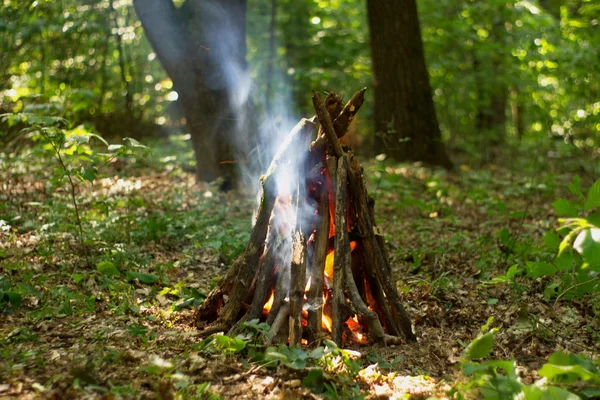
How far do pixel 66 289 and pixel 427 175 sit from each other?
6.41 m

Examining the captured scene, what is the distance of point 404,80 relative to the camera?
31.9ft

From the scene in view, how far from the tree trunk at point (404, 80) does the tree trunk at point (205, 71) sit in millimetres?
2946

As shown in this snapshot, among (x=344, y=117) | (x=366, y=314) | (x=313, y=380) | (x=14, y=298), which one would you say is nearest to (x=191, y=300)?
(x=14, y=298)

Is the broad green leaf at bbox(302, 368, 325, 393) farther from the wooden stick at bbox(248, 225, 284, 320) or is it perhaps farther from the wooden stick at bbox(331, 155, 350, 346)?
the wooden stick at bbox(248, 225, 284, 320)

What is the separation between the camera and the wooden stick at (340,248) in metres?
3.86

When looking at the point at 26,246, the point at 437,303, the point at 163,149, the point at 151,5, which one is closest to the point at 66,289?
the point at 26,246

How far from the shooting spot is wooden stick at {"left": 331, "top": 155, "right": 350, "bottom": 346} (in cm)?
386

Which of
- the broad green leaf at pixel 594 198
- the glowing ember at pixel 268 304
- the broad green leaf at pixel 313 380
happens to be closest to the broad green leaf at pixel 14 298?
the glowing ember at pixel 268 304

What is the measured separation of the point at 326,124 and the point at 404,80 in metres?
6.07

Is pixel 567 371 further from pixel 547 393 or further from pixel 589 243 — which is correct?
pixel 589 243

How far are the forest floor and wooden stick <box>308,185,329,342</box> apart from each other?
0.34 meters

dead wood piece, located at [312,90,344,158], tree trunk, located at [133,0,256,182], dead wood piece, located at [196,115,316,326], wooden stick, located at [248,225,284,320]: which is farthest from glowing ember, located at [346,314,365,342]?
tree trunk, located at [133,0,256,182]

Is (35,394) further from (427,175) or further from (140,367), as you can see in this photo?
(427,175)

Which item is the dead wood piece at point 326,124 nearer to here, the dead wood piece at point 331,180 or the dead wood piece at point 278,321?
the dead wood piece at point 331,180
